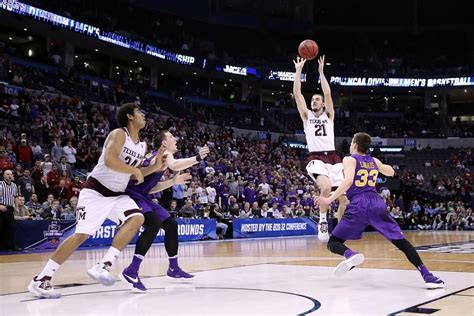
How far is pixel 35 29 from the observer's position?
31.7 meters

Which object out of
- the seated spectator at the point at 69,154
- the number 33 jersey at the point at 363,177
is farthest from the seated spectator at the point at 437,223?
the number 33 jersey at the point at 363,177

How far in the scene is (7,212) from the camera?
13.3m

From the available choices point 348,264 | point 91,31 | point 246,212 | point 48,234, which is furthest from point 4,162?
point 91,31

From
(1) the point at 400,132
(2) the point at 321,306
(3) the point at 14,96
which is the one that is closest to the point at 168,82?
(1) the point at 400,132

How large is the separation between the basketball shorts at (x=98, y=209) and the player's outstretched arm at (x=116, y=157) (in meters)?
0.49

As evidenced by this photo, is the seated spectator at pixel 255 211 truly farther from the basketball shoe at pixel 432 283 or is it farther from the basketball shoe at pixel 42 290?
the basketball shoe at pixel 42 290

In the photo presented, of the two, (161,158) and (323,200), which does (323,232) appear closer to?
(323,200)

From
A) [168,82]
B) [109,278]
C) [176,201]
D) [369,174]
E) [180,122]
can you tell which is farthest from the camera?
[168,82]

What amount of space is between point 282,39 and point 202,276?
42426 millimetres

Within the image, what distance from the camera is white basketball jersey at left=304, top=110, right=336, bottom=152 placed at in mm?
9734

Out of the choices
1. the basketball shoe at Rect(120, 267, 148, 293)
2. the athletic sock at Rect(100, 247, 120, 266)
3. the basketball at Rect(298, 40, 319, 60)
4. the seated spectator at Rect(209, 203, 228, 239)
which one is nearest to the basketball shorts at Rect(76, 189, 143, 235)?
the athletic sock at Rect(100, 247, 120, 266)

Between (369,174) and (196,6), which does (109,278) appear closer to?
(369,174)

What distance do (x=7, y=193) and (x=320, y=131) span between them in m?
7.63

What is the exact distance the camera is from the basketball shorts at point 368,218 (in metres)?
7.17
